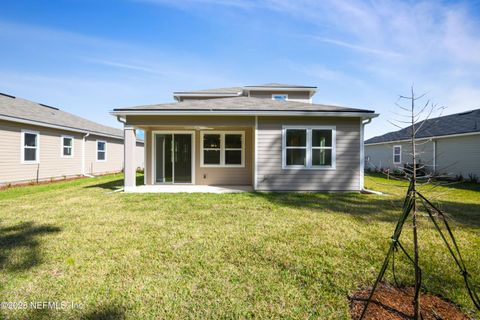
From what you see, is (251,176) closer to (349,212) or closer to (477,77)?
(349,212)

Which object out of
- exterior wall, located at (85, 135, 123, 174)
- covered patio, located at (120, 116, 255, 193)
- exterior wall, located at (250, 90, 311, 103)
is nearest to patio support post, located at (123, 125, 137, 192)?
covered patio, located at (120, 116, 255, 193)

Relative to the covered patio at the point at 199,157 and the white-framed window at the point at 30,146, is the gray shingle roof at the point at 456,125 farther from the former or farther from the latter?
the white-framed window at the point at 30,146

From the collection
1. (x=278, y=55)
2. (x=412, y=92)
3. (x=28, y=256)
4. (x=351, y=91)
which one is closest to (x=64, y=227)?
(x=28, y=256)

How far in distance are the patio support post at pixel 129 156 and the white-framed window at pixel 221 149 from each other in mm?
2798

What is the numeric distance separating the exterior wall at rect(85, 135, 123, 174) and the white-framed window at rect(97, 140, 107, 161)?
0.77ft

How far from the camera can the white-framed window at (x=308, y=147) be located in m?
8.80

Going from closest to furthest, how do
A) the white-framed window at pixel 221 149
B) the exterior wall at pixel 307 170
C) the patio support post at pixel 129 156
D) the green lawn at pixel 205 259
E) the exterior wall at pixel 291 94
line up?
the green lawn at pixel 205 259
the patio support post at pixel 129 156
the exterior wall at pixel 307 170
the white-framed window at pixel 221 149
the exterior wall at pixel 291 94

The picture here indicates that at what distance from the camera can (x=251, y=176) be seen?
10.5 metres

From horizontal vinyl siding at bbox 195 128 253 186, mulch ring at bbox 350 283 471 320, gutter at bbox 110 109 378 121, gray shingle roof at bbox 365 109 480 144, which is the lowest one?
mulch ring at bbox 350 283 471 320

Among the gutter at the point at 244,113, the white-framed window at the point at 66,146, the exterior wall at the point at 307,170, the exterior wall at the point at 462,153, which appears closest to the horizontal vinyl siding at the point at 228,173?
the exterior wall at the point at 307,170

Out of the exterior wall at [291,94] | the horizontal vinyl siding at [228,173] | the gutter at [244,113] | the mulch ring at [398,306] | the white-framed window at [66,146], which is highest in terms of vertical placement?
the exterior wall at [291,94]

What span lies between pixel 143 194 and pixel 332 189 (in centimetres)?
694

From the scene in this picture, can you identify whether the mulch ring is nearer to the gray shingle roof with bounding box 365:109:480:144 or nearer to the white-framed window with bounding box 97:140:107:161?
the gray shingle roof with bounding box 365:109:480:144

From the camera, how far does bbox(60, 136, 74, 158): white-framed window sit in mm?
13484
